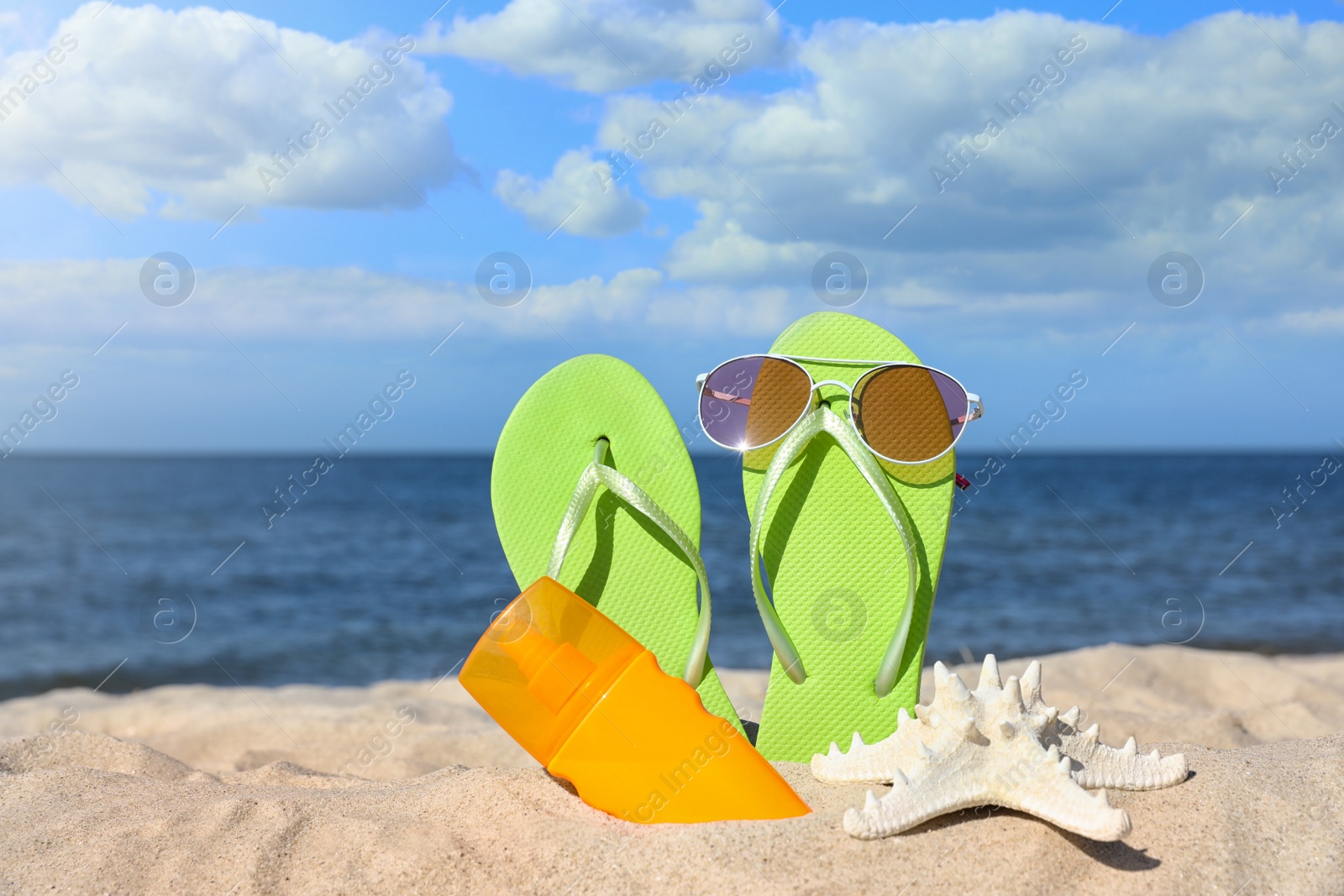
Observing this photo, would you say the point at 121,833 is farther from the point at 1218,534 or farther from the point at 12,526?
the point at 12,526

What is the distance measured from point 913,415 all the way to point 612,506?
32.8 inches

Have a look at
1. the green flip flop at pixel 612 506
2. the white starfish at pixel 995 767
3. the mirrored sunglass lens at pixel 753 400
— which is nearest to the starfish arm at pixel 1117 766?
the white starfish at pixel 995 767

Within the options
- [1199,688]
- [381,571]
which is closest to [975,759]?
[1199,688]

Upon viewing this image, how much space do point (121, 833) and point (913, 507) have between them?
1.89 meters

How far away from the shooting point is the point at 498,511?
2428mm

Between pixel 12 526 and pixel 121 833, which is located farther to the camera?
pixel 12 526

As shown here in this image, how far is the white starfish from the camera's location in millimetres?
1444

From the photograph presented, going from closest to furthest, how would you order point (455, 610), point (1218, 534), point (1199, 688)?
point (1199, 688) < point (455, 610) < point (1218, 534)

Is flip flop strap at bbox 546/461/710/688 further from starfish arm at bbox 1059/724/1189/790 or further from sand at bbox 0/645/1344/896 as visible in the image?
starfish arm at bbox 1059/724/1189/790

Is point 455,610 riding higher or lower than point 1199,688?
lower

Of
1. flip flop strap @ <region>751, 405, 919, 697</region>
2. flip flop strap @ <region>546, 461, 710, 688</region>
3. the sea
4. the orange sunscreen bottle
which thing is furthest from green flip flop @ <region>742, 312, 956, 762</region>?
the orange sunscreen bottle

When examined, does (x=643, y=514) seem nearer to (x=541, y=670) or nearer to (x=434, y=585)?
(x=541, y=670)

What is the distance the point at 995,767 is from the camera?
1515 mm

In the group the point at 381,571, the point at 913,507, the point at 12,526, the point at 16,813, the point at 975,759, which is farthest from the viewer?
the point at 12,526
